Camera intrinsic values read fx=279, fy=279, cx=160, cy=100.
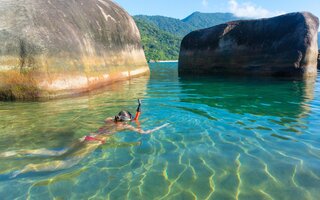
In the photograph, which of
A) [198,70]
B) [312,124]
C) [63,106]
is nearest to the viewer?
[312,124]

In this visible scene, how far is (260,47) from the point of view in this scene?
17.4 m

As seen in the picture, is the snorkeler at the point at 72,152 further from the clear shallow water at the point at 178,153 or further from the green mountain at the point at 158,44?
the green mountain at the point at 158,44

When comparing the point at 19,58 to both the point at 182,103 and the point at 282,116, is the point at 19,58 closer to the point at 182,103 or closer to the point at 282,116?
the point at 182,103

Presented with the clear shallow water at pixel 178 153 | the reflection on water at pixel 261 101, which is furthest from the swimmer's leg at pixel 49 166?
the reflection on water at pixel 261 101

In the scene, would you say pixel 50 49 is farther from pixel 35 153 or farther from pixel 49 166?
pixel 49 166

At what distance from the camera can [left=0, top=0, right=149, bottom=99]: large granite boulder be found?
898 cm

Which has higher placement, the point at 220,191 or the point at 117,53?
the point at 117,53

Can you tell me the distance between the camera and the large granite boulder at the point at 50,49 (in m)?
8.98

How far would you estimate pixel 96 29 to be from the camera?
1331 centimetres

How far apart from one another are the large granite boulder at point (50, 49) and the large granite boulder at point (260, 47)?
887cm

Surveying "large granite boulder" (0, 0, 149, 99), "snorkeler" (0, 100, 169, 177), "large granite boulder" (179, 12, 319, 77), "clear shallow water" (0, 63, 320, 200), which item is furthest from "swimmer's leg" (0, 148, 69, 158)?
"large granite boulder" (179, 12, 319, 77)

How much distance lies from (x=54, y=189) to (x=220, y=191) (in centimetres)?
208

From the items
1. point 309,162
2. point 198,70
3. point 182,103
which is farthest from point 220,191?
point 198,70

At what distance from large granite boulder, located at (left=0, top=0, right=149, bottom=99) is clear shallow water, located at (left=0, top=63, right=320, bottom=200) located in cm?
105
